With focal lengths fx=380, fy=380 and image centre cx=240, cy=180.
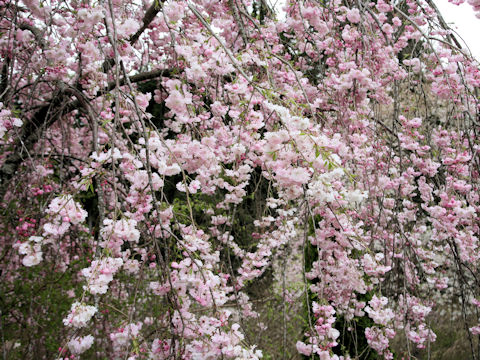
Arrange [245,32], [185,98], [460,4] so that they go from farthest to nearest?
1. [460,4]
2. [245,32]
3. [185,98]

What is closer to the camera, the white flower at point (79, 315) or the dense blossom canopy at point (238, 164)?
the white flower at point (79, 315)

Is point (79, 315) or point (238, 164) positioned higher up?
point (238, 164)

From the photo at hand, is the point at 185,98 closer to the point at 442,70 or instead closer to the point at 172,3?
the point at 172,3

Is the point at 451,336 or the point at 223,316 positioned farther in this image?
the point at 451,336

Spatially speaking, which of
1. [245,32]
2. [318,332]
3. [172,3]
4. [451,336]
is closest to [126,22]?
[172,3]

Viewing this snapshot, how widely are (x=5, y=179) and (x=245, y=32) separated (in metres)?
2.15

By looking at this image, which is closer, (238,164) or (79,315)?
(79,315)

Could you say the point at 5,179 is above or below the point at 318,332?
above

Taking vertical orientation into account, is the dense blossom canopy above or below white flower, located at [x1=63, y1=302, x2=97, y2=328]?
above

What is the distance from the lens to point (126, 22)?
1.58 metres

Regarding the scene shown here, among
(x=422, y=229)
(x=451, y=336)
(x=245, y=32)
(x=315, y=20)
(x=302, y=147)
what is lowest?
(x=451, y=336)

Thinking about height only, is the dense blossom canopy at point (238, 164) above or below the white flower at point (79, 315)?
above

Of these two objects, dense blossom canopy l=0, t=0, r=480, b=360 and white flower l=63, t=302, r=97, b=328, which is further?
dense blossom canopy l=0, t=0, r=480, b=360

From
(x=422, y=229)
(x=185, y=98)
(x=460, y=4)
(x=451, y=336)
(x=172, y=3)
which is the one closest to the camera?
(x=185, y=98)
